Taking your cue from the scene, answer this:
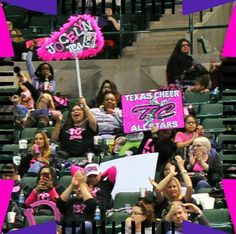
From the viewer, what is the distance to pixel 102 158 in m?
13.3

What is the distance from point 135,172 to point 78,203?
31.5 inches

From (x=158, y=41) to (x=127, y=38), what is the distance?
1.49 ft

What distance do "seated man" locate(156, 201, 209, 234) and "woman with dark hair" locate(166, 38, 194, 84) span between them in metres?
4.36

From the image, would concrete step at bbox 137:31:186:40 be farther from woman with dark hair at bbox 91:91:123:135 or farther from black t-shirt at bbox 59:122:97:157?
black t-shirt at bbox 59:122:97:157

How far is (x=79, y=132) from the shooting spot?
1373 cm

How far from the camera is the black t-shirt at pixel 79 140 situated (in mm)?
13750

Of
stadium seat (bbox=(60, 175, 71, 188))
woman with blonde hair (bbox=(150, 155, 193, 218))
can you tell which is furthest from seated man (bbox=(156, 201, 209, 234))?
stadium seat (bbox=(60, 175, 71, 188))

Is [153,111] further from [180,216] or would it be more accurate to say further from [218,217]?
[180,216]

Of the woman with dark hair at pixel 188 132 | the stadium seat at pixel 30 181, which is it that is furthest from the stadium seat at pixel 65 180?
the woman with dark hair at pixel 188 132

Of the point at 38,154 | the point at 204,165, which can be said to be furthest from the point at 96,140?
the point at 204,165

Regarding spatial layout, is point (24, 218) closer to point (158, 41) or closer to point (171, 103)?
point (171, 103)

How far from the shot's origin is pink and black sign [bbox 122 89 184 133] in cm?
1312

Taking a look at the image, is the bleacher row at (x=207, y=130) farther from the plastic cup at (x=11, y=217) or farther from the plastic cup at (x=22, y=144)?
the plastic cup at (x=11, y=217)

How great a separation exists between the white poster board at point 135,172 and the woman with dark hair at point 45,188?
518mm
